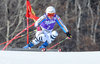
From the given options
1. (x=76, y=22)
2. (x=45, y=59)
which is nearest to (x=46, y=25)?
(x=45, y=59)

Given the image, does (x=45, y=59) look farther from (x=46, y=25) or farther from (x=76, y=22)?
(x=76, y=22)

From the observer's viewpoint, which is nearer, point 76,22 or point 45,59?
point 45,59

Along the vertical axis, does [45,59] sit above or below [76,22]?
below

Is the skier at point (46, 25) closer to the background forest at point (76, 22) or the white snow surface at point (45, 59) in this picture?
the white snow surface at point (45, 59)

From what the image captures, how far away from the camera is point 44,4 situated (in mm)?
15219

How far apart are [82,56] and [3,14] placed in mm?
12087

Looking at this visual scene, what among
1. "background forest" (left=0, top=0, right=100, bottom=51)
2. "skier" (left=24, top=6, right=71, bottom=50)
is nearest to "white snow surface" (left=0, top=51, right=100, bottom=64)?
"skier" (left=24, top=6, right=71, bottom=50)

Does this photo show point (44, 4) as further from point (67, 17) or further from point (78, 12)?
point (78, 12)

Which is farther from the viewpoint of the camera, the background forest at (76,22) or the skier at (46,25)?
the background forest at (76,22)

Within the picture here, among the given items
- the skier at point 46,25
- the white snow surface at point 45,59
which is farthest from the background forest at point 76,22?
the white snow surface at point 45,59

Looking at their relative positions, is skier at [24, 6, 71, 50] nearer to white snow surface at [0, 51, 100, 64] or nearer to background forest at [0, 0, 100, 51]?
white snow surface at [0, 51, 100, 64]

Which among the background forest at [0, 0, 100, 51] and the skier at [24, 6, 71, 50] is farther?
the background forest at [0, 0, 100, 51]

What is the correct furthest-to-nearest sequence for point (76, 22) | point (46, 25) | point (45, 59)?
point (76, 22)
point (46, 25)
point (45, 59)

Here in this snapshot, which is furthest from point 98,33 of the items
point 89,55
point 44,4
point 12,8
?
point 89,55
